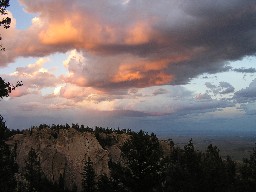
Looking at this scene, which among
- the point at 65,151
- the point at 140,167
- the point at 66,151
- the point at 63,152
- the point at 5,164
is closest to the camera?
the point at 140,167

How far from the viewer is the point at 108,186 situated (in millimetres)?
26078

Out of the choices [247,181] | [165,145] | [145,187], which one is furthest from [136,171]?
[165,145]

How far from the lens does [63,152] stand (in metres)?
132

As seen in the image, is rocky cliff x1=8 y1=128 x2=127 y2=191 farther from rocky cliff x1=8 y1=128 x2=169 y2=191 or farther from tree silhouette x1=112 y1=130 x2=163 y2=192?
tree silhouette x1=112 y1=130 x2=163 y2=192

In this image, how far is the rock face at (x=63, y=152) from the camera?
12694 centimetres

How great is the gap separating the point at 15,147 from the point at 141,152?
113 m

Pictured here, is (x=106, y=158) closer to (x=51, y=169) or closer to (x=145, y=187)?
(x=51, y=169)

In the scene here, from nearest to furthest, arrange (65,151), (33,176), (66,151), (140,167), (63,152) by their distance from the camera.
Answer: (140,167), (33,176), (63,152), (65,151), (66,151)

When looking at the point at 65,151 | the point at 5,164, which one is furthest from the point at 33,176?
the point at 5,164

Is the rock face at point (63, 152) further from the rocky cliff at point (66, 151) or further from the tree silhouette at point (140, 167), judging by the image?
the tree silhouette at point (140, 167)

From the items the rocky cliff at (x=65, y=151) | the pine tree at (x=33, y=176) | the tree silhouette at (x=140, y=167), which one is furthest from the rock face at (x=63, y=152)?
the tree silhouette at (x=140, y=167)

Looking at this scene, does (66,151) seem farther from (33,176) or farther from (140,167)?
(140,167)

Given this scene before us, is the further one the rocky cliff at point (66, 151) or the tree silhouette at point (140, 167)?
the rocky cliff at point (66, 151)

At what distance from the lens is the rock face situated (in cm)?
12694
